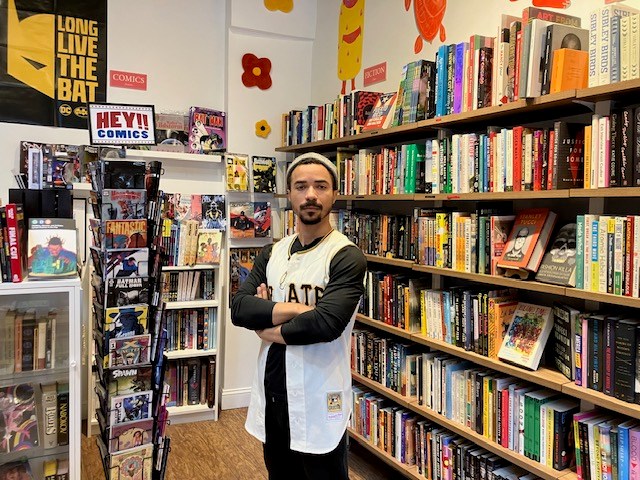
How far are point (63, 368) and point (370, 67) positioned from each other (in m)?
2.55

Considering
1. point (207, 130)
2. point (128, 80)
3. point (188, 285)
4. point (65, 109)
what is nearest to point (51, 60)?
point (65, 109)

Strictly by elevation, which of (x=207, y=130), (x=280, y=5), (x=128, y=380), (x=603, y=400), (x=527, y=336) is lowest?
(x=128, y=380)

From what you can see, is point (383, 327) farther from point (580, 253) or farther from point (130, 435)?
point (130, 435)

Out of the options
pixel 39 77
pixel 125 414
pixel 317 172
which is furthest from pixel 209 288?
pixel 317 172

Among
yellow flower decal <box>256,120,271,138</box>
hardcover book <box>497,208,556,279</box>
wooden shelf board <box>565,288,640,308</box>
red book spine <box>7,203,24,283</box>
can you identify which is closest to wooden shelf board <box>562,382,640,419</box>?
wooden shelf board <box>565,288,640,308</box>

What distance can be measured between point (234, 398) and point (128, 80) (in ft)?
8.02

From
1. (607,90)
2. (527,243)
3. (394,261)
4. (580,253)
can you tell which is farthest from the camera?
(394,261)

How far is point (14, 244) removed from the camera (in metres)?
1.86

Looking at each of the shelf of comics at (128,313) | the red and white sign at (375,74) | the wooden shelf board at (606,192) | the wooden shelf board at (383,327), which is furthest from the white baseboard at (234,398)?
the wooden shelf board at (606,192)

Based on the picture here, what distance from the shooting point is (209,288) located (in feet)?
12.1

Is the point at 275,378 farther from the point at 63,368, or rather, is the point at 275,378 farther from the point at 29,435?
the point at 29,435

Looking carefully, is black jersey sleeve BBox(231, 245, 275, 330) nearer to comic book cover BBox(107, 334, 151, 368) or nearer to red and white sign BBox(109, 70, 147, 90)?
comic book cover BBox(107, 334, 151, 368)

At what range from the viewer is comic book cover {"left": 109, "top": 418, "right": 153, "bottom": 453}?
2.20 meters

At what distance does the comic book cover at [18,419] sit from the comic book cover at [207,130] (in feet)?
6.84
